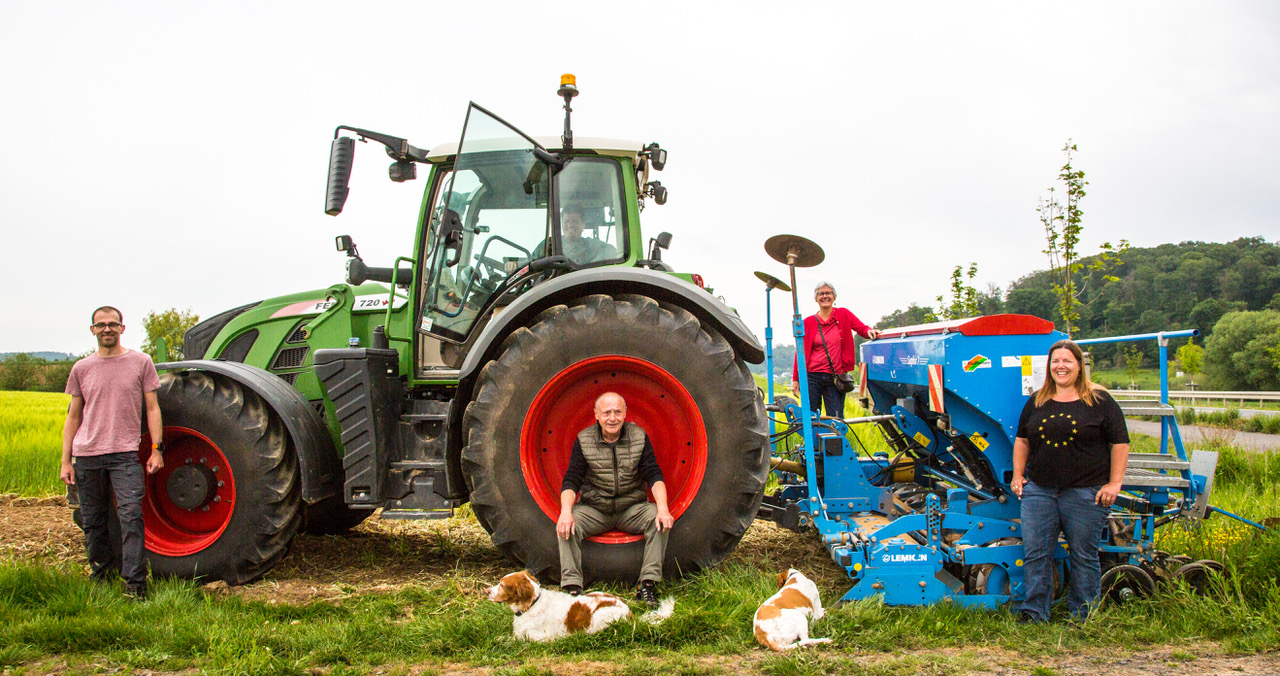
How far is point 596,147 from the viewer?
4.55m

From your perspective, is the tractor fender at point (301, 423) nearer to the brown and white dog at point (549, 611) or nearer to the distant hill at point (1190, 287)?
the brown and white dog at point (549, 611)

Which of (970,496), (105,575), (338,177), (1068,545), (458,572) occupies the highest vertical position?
(338,177)

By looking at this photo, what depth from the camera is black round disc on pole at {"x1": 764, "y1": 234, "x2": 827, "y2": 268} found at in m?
4.23

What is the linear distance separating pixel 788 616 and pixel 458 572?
208 centimetres

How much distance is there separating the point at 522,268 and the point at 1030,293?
20.2 m

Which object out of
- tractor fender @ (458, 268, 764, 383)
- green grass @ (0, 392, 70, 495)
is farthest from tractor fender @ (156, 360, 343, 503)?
green grass @ (0, 392, 70, 495)

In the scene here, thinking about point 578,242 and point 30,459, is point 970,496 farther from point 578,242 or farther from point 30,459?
point 30,459

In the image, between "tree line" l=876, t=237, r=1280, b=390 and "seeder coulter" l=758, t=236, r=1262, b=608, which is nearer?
"seeder coulter" l=758, t=236, r=1262, b=608

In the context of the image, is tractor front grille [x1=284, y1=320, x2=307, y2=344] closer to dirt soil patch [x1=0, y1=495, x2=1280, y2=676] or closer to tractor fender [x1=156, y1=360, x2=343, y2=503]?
tractor fender [x1=156, y1=360, x2=343, y2=503]

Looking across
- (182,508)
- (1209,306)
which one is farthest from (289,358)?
(1209,306)

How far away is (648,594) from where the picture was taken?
367 cm

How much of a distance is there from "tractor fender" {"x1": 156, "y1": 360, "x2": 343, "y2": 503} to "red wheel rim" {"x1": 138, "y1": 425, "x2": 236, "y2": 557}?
15.3 inches

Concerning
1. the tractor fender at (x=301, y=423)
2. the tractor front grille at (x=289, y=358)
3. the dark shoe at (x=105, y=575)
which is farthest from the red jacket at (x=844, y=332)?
the dark shoe at (x=105, y=575)

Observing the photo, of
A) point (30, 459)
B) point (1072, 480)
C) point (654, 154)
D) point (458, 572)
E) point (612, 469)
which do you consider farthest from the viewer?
point (30, 459)
